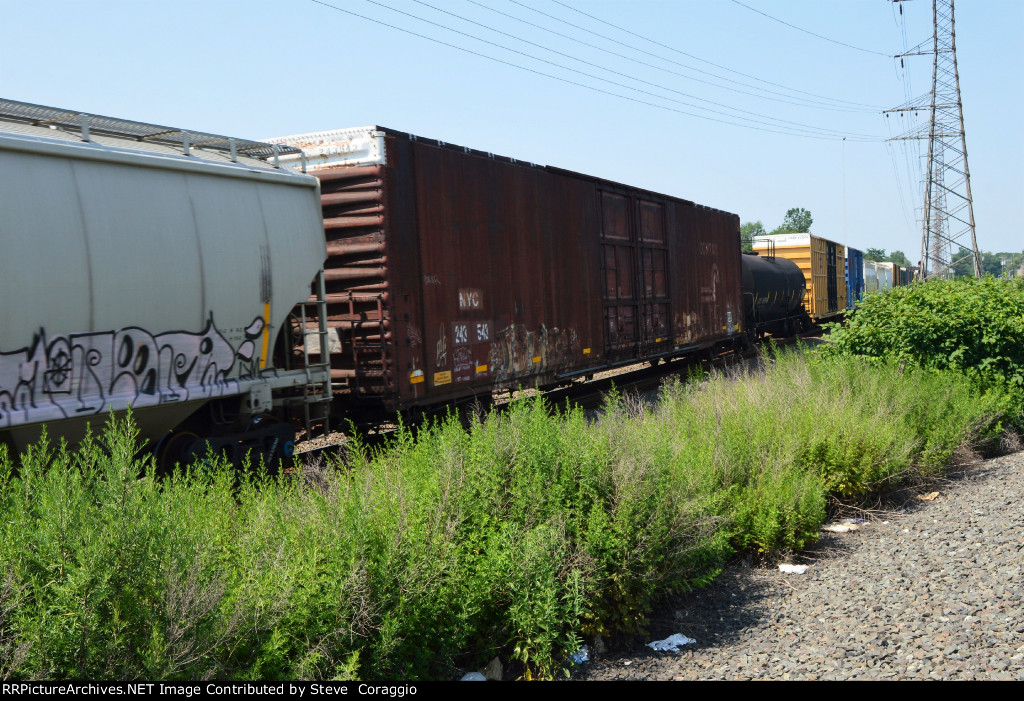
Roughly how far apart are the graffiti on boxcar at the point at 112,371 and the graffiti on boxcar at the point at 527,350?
3838 millimetres

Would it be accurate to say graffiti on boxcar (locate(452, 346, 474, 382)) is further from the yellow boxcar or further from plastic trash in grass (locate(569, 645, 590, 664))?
the yellow boxcar

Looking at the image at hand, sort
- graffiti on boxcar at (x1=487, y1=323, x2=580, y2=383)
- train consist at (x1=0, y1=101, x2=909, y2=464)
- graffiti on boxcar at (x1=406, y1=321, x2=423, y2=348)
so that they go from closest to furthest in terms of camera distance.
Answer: train consist at (x1=0, y1=101, x2=909, y2=464) < graffiti on boxcar at (x1=406, y1=321, x2=423, y2=348) < graffiti on boxcar at (x1=487, y1=323, x2=580, y2=383)

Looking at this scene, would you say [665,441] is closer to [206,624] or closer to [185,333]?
[206,624]

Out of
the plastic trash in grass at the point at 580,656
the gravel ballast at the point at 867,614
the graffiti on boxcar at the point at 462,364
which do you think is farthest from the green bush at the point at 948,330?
the plastic trash in grass at the point at 580,656

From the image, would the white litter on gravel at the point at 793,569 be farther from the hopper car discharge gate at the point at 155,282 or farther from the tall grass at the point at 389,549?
the hopper car discharge gate at the point at 155,282

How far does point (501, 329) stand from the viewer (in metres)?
10.5

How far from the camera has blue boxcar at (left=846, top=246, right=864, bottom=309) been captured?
35.0 meters

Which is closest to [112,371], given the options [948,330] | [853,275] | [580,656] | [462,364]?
[580,656]

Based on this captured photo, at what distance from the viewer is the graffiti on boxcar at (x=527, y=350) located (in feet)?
34.2

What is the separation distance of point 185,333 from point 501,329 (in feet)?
15.1

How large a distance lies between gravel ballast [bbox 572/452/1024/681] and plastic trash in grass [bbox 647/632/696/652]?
0.20ft

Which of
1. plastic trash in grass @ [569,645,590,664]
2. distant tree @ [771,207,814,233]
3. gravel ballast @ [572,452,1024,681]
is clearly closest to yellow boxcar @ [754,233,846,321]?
gravel ballast @ [572,452,1024,681]

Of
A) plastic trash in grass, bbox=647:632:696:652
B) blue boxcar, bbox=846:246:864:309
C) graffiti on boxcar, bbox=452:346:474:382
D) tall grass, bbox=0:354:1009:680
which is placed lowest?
plastic trash in grass, bbox=647:632:696:652
